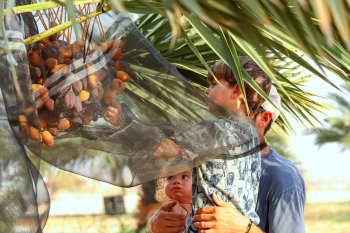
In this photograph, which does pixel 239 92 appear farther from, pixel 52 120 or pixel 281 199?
pixel 52 120

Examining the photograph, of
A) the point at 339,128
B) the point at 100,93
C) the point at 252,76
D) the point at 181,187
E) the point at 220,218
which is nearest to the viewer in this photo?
the point at 100,93

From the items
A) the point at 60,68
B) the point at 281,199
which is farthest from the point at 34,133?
the point at 281,199

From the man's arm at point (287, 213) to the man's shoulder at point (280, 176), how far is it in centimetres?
2

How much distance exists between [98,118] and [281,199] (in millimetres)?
672

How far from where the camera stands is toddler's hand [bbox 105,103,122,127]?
0.84m

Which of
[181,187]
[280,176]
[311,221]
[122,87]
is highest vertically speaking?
[122,87]

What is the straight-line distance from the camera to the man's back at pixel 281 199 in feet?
3.91

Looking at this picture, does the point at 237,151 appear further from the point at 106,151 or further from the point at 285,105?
the point at 285,105

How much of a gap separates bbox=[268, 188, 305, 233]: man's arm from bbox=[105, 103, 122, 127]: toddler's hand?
0.62 metres

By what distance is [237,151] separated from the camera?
98 centimetres

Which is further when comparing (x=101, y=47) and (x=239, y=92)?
(x=239, y=92)

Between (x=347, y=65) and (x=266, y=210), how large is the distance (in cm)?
69

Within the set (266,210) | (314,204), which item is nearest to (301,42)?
(266,210)

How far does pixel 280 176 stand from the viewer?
4.16ft
